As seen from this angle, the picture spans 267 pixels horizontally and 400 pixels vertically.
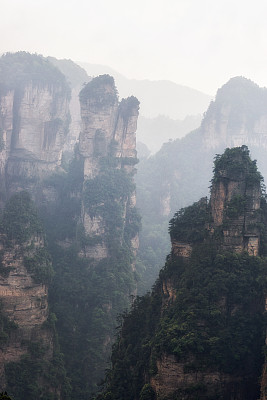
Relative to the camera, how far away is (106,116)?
5825 cm

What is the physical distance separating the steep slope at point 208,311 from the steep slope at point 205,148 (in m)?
42.1

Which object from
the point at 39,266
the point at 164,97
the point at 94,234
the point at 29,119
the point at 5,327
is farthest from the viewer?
the point at 164,97

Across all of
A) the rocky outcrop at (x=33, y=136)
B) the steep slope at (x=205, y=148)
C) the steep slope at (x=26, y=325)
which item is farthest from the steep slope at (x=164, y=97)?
the steep slope at (x=26, y=325)

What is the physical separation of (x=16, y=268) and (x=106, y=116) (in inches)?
936

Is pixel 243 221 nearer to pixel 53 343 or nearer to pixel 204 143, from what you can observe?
pixel 53 343

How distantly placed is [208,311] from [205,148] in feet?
186

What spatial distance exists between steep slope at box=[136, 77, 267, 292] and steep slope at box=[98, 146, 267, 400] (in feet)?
138

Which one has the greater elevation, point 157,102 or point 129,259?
point 157,102

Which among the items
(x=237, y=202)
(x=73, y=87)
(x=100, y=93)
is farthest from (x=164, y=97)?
(x=237, y=202)

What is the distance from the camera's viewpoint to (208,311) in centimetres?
2572

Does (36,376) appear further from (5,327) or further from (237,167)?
(237,167)

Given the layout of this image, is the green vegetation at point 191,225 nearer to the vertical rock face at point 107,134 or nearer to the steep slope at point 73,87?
the vertical rock face at point 107,134

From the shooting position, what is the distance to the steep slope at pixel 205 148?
2958 inches

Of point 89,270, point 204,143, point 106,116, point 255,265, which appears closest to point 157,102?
point 204,143
